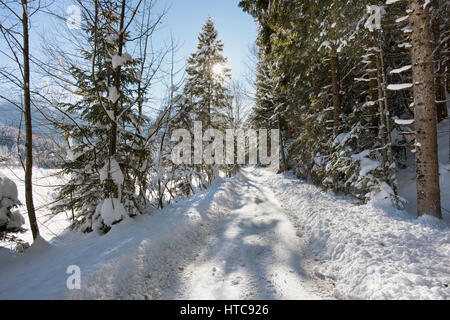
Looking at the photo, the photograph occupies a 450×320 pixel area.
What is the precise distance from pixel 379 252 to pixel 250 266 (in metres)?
2.37

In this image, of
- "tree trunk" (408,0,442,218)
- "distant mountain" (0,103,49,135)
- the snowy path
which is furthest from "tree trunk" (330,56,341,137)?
"distant mountain" (0,103,49,135)

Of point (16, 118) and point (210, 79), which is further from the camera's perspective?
point (210, 79)

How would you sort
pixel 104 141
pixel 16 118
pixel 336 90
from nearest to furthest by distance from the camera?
pixel 16 118, pixel 104 141, pixel 336 90

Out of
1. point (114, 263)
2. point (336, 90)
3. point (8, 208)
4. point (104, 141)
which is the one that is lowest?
point (114, 263)

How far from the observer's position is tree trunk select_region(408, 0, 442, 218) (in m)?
4.28

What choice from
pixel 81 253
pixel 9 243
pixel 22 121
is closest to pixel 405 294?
pixel 81 253

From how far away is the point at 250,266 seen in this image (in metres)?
3.72

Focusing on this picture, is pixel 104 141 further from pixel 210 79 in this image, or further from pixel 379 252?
pixel 210 79

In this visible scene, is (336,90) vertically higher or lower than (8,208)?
higher

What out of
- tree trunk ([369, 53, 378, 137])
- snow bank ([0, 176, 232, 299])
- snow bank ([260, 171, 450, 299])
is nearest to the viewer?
snow bank ([260, 171, 450, 299])

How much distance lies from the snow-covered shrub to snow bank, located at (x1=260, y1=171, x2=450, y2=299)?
5.96m

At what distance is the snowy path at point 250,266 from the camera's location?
302cm

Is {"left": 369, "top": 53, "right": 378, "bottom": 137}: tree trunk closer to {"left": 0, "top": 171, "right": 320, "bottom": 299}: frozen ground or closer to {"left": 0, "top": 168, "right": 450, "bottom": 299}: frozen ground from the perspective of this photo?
{"left": 0, "top": 168, "right": 450, "bottom": 299}: frozen ground

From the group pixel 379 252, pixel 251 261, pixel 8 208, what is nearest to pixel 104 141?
pixel 8 208
